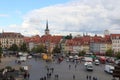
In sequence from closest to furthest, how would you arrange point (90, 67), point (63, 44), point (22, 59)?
point (90, 67)
point (22, 59)
point (63, 44)

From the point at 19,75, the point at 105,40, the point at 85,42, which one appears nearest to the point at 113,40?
the point at 105,40

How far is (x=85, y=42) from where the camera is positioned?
127312 mm

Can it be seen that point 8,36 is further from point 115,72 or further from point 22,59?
point 115,72

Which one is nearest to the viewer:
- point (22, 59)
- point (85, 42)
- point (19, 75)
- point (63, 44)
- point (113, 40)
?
point (19, 75)

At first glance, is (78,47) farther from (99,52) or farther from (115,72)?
(115,72)

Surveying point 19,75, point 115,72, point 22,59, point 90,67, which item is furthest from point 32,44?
point 115,72

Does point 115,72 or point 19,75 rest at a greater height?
point 115,72

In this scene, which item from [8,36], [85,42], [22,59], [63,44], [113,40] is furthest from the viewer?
[8,36]

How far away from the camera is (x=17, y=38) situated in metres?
155

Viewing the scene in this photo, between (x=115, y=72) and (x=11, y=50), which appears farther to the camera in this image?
(x=11, y=50)

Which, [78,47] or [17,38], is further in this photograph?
[17,38]

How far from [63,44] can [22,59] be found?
2299 inches

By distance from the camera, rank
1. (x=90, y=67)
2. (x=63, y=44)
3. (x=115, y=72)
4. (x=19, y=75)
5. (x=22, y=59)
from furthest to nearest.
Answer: (x=63, y=44)
(x=22, y=59)
(x=90, y=67)
(x=19, y=75)
(x=115, y=72)

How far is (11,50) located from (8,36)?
72.2 ft
